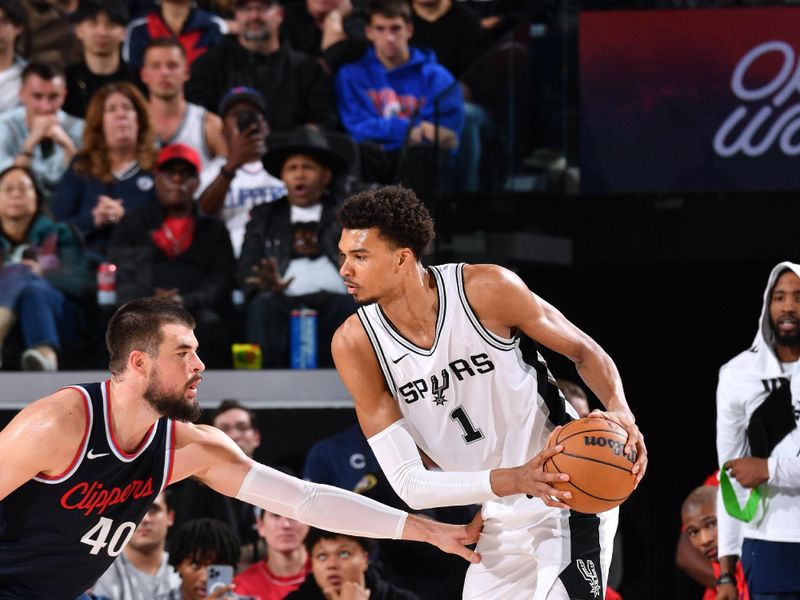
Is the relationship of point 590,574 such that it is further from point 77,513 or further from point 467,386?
point 77,513

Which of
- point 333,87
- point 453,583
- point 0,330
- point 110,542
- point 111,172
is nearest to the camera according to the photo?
point 110,542

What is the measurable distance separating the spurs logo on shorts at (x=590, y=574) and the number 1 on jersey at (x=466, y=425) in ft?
1.86

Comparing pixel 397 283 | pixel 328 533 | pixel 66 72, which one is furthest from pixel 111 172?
pixel 397 283

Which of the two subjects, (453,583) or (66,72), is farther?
(66,72)

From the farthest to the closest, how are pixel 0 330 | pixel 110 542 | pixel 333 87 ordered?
pixel 333 87
pixel 0 330
pixel 110 542

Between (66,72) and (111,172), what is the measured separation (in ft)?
4.28

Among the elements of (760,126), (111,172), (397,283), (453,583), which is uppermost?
(760,126)

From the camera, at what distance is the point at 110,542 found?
4.20 m

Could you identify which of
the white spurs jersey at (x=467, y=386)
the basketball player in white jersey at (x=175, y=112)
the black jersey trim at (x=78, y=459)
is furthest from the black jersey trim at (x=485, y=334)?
the basketball player in white jersey at (x=175, y=112)

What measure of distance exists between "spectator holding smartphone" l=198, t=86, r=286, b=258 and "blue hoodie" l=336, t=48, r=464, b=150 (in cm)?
65

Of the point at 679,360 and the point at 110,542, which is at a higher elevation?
the point at 679,360

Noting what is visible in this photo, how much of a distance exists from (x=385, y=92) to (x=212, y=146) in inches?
49.2

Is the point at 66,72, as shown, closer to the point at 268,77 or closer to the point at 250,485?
the point at 268,77

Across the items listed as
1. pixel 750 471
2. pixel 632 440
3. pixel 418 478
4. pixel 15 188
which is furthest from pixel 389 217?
pixel 15 188
